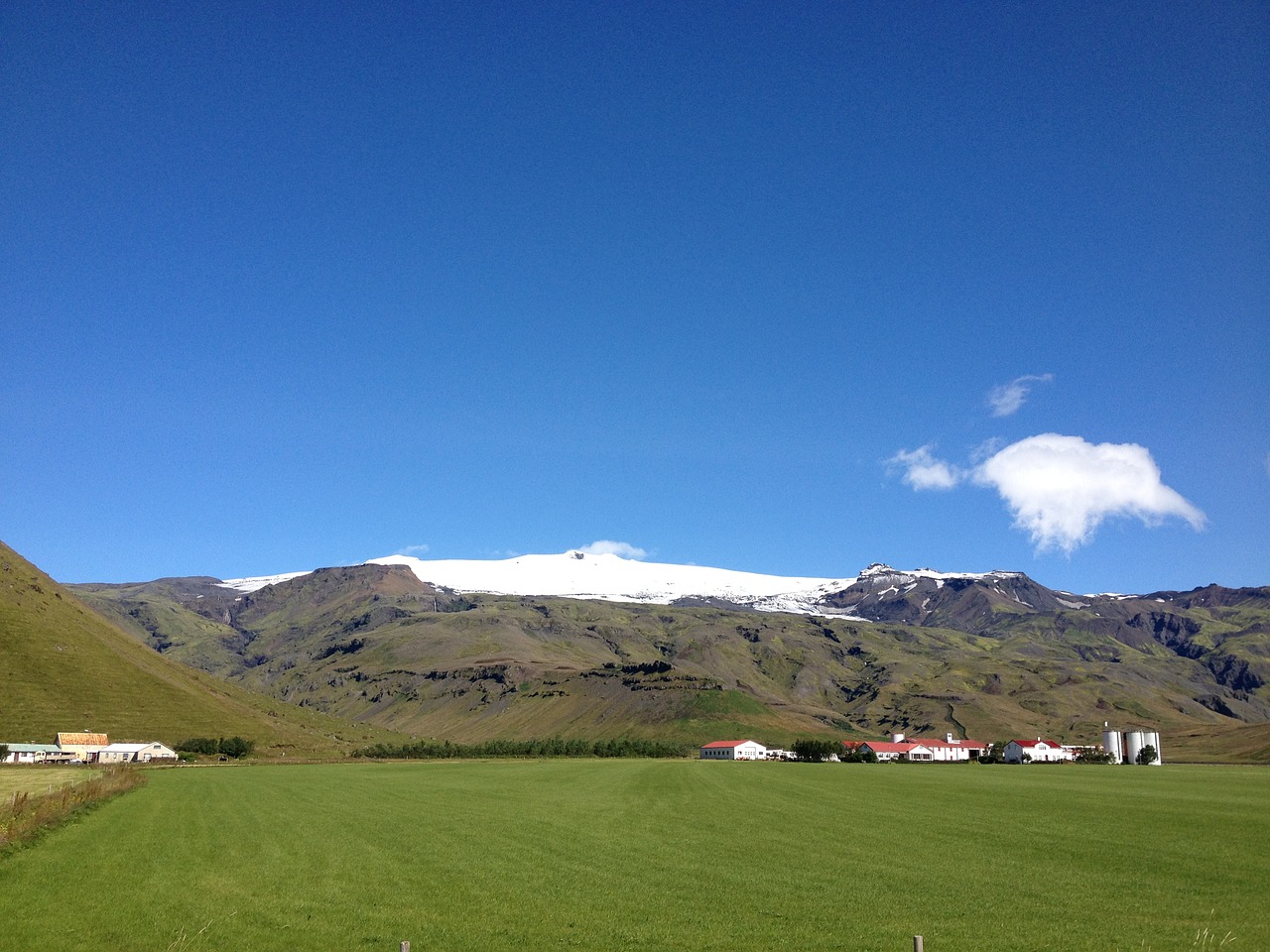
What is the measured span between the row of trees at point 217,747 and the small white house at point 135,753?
6.58m

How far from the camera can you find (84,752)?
16275cm

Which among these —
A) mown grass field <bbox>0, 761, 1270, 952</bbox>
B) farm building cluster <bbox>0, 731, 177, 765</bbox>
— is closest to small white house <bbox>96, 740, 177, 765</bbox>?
farm building cluster <bbox>0, 731, 177, 765</bbox>

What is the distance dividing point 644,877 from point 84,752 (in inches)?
6276

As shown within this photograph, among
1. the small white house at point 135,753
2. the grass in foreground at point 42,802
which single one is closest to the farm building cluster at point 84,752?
the small white house at point 135,753

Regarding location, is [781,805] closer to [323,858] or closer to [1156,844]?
[1156,844]

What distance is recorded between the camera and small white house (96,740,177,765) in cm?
16275

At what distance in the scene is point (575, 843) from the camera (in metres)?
48.4

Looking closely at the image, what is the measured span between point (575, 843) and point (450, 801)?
3176 centimetres

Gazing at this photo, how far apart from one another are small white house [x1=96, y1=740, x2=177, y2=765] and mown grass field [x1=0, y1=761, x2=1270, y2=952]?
350 ft

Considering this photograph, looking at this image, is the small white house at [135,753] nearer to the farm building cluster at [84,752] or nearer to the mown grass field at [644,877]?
the farm building cluster at [84,752]

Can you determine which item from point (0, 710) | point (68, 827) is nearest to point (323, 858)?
point (68, 827)

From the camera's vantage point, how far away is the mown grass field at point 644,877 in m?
28.3

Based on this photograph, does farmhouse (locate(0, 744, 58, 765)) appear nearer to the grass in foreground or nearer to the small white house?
the small white house

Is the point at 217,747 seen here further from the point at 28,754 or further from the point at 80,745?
the point at 28,754
